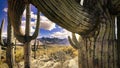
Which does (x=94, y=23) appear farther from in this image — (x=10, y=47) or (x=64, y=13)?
(x=10, y=47)

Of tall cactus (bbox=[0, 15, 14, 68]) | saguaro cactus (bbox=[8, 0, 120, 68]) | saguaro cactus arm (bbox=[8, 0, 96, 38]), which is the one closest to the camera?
saguaro cactus arm (bbox=[8, 0, 96, 38])

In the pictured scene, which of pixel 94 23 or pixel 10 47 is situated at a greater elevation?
pixel 94 23

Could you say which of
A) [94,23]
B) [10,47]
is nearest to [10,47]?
[10,47]

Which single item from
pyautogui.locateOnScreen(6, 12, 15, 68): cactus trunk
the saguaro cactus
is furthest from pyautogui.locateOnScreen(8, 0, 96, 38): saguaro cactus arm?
pyautogui.locateOnScreen(6, 12, 15, 68): cactus trunk

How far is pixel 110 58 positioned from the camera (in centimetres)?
187

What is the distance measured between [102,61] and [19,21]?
2.22 ft

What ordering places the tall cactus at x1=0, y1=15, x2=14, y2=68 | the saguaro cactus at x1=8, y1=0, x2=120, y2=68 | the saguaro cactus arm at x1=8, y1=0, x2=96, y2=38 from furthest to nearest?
1. the tall cactus at x1=0, y1=15, x2=14, y2=68
2. the saguaro cactus at x1=8, y1=0, x2=120, y2=68
3. the saguaro cactus arm at x1=8, y1=0, x2=96, y2=38

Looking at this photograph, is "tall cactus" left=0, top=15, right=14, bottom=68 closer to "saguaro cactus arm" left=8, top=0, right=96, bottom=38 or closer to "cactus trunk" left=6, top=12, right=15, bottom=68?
"cactus trunk" left=6, top=12, right=15, bottom=68

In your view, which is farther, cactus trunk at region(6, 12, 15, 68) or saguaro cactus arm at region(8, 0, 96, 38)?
cactus trunk at region(6, 12, 15, 68)

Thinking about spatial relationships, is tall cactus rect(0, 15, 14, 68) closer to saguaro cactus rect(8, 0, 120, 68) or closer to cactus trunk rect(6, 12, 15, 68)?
cactus trunk rect(6, 12, 15, 68)

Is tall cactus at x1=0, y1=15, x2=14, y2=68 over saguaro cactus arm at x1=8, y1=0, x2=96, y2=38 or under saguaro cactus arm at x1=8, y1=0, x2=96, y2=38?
under

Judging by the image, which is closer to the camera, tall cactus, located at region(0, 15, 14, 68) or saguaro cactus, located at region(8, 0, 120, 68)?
saguaro cactus, located at region(8, 0, 120, 68)

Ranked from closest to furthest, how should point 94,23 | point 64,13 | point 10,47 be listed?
point 64,13, point 94,23, point 10,47

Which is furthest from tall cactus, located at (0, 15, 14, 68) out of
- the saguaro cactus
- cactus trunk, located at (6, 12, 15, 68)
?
the saguaro cactus
